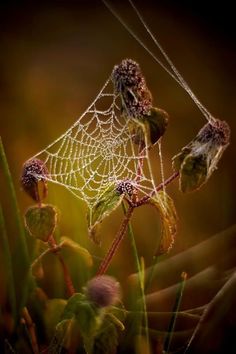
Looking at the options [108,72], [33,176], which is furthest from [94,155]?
[33,176]

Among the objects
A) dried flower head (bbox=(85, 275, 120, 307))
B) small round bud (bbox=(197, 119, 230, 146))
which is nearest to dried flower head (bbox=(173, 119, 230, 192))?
small round bud (bbox=(197, 119, 230, 146))

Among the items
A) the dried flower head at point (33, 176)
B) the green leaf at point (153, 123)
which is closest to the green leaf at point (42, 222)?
the dried flower head at point (33, 176)

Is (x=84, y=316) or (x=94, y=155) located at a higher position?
(x=94, y=155)

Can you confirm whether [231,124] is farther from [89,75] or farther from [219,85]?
[89,75]

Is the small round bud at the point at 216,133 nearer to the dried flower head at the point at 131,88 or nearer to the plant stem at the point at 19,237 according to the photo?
the dried flower head at the point at 131,88

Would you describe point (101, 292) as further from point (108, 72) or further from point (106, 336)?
point (108, 72)

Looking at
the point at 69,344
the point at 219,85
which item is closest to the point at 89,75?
the point at 219,85
